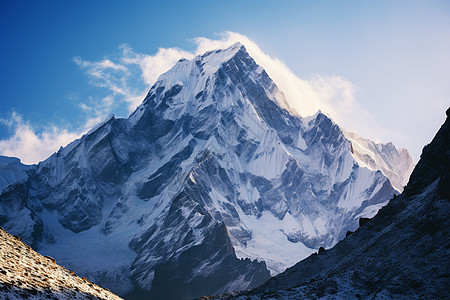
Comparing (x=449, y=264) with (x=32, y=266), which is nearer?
(x=32, y=266)

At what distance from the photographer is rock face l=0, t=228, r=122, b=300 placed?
33.0 meters

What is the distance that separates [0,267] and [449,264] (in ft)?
118

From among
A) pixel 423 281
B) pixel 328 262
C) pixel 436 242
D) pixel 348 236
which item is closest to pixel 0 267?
pixel 423 281

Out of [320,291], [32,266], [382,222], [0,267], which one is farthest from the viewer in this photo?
[382,222]

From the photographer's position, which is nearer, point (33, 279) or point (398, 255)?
point (33, 279)

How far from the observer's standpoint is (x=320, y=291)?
51.8 metres

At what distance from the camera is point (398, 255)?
55969mm

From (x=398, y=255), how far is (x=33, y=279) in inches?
1428

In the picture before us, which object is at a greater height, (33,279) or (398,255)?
(33,279)

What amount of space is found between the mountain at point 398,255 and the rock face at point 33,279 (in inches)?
737

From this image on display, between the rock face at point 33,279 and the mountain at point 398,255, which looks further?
the mountain at point 398,255

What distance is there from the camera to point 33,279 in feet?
119

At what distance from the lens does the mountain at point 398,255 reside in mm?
48125

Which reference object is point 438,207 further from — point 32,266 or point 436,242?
point 32,266
